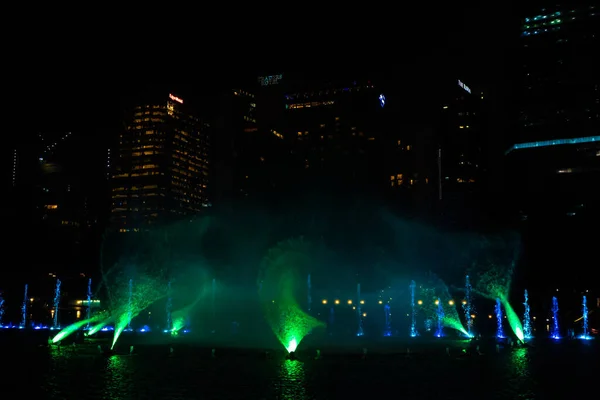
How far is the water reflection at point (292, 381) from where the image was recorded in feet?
71.0

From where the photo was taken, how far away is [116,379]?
2517cm

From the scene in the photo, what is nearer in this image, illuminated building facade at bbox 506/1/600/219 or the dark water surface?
the dark water surface

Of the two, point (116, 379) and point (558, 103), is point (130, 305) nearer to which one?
point (116, 379)

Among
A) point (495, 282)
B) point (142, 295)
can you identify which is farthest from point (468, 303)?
point (142, 295)

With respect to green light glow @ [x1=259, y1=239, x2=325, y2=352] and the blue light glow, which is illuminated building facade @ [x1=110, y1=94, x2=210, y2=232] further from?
green light glow @ [x1=259, y1=239, x2=325, y2=352]

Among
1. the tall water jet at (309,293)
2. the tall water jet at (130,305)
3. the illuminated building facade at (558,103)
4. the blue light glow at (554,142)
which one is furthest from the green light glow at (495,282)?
the blue light glow at (554,142)

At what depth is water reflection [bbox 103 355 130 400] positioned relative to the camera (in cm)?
2150

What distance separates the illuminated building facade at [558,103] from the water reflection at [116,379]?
358 feet

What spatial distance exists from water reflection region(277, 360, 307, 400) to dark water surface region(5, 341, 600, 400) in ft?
0.12

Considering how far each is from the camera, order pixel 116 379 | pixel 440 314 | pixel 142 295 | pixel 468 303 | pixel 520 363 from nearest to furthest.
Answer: pixel 116 379 → pixel 520 363 → pixel 142 295 → pixel 468 303 → pixel 440 314

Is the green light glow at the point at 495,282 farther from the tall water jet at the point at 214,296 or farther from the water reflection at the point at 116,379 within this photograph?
the water reflection at the point at 116,379

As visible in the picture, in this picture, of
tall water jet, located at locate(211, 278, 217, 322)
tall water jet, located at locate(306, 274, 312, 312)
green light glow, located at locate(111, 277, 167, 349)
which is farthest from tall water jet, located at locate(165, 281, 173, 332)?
tall water jet, located at locate(306, 274, 312, 312)

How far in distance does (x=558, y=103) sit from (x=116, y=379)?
133042mm

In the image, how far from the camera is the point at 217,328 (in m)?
67.8
